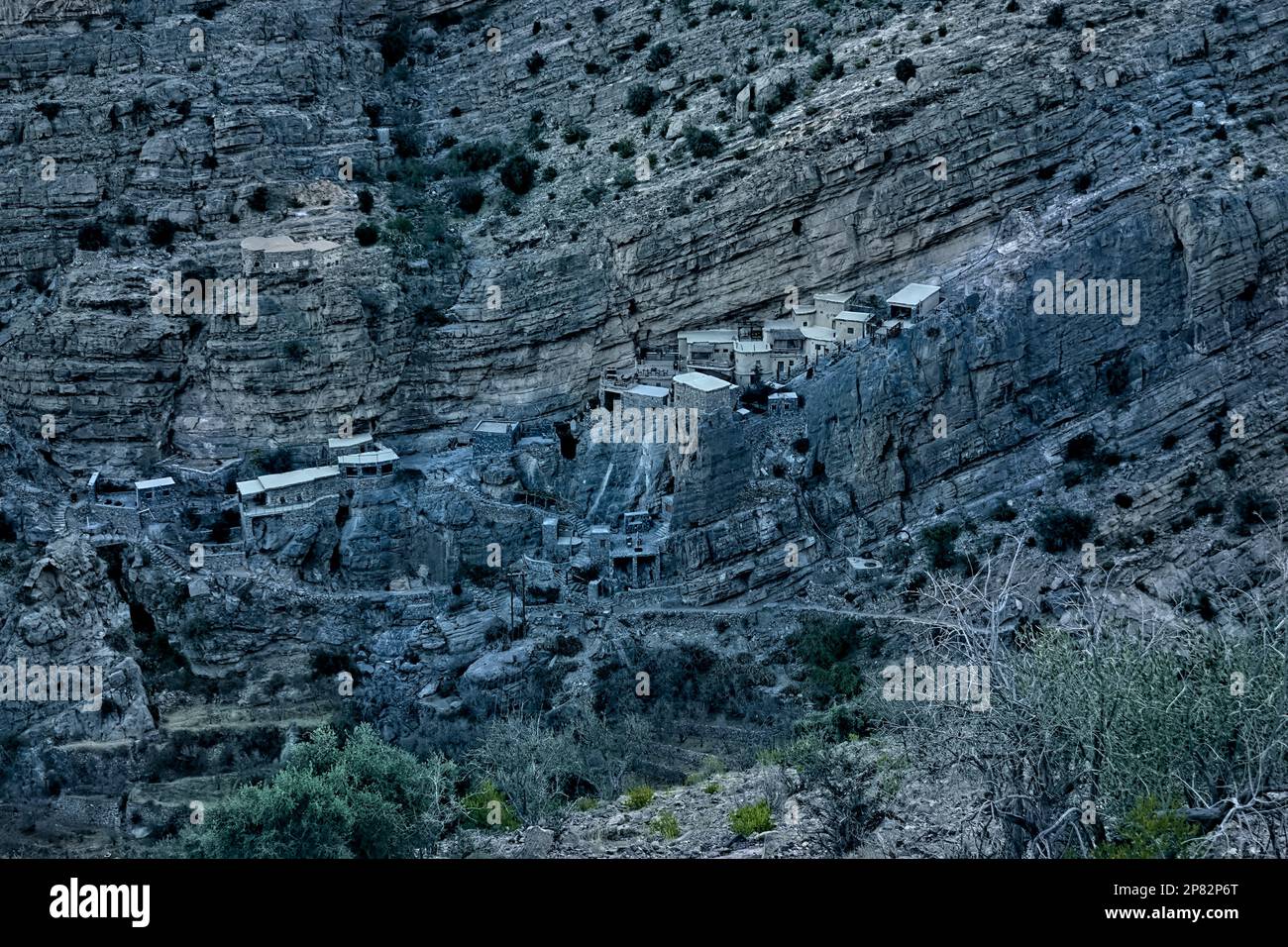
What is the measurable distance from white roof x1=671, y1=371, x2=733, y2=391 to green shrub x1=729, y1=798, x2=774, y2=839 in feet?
55.1

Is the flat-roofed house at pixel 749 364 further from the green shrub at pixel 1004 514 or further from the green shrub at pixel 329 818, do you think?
the green shrub at pixel 329 818

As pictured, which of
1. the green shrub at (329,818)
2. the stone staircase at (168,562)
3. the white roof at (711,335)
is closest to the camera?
the green shrub at (329,818)

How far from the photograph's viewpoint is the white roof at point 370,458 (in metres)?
38.7

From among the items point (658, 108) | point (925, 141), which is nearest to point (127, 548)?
point (658, 108)

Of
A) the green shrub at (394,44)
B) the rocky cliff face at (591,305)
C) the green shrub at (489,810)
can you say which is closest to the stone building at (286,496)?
the rocky cliff face at (591,305)

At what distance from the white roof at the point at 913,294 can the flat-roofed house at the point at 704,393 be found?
196 inches

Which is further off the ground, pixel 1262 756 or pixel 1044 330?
pixel 1044 330

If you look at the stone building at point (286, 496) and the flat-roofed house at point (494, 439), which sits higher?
the flat-roofed house at point (494, 439)

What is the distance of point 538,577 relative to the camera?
123 feet

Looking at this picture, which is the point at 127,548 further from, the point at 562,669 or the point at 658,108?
the point at 658,108

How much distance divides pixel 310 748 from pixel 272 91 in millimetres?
23665

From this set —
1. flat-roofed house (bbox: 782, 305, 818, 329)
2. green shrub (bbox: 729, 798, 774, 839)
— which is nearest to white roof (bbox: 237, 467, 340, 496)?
flat-roofed house (bbox: 782, 305, 818, 329)

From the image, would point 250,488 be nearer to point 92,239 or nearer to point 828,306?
point 92,239

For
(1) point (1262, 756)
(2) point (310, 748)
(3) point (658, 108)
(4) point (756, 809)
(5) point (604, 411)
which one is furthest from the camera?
(3) point (658, 108)
